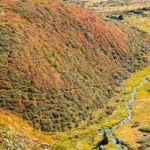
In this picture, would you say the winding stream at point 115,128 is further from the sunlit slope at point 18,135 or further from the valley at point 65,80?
the sunlit slope at point 18,135

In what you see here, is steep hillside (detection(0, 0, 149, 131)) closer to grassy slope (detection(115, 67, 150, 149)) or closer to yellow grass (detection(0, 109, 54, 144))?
yellow grass (detection(0, 109, 54, 144))

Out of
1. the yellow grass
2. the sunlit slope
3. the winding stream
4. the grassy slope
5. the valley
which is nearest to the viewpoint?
the sunlit slope

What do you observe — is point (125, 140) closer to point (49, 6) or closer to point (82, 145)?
point (82, 145)

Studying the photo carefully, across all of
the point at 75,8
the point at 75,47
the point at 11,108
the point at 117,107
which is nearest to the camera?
the point at 11,108

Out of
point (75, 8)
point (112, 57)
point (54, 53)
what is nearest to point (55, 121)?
point (54, 53)

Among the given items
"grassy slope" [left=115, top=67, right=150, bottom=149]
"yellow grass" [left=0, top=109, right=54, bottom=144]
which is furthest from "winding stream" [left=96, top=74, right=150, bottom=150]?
"yellow grass" [left=0, top=109, right=54, bottom=144]

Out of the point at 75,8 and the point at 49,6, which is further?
the point at 75,8

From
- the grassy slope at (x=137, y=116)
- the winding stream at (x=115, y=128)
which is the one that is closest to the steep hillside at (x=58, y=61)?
the grassy slope at (x=137, y=116)

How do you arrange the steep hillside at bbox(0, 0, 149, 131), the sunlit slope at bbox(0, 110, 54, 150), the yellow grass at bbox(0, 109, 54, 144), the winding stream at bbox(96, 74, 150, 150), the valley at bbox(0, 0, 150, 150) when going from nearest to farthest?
the sunlit slope at bbox(0, 110, 54, 150) → the yellow grass at bbox(0, 109, 54, 144) → the winding stream at bbox(96, 74, 150, 150) → the valley at bbox(0, 0, 150, 150) → the steep hillside at bbox(0, 0, 149, 131)
